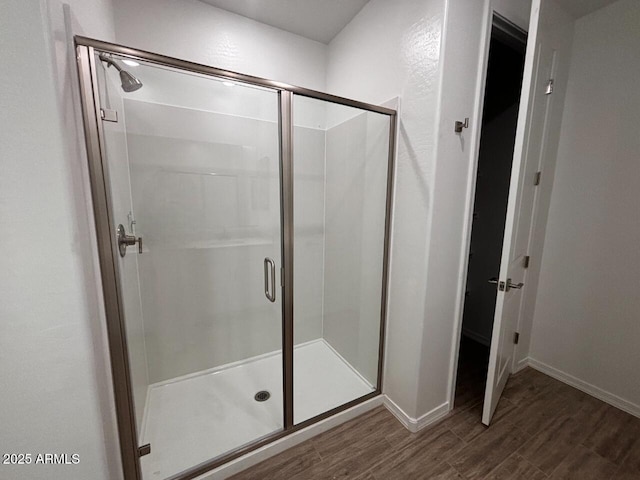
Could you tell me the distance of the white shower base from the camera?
4.59ft

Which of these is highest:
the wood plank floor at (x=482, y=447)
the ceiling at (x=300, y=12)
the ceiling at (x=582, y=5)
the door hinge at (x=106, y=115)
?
the ceiling at (x=300, y=12)

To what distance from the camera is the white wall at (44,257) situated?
0.69m

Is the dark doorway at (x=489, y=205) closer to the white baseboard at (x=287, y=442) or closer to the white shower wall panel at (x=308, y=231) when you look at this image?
the white baseboard at (x=287, y=442)

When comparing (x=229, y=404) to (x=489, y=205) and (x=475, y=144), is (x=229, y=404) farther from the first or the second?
(x=489, y=205)

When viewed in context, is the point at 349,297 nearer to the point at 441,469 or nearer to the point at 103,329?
the point at 441,469

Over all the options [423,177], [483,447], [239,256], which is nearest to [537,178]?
[423,177]

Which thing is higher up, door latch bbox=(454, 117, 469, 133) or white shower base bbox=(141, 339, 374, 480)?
door latch bbox=(454, 117, 469, 133)

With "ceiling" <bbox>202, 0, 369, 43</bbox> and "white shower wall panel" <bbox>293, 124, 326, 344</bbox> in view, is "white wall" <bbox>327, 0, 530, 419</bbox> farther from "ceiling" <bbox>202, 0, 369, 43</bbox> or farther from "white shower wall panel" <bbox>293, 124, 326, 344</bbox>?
"white shower wall panel" <bbox>293, 124, 326, 344</bbox>

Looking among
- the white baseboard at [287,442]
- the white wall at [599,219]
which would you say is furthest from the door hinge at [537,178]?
the white baseboard at [287,442]

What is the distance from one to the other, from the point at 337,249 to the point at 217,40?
6.04ft

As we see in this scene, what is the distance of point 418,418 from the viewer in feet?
5.16

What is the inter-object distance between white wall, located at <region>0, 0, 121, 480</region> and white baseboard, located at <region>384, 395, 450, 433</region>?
5.20 ft

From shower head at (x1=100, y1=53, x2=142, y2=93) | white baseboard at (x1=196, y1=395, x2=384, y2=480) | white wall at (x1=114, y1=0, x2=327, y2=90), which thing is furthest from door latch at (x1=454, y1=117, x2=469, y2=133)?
white baseboard at (x1=196, y1=395, x2=384, y2=480)

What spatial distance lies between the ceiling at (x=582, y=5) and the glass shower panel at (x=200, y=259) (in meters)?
2.14
